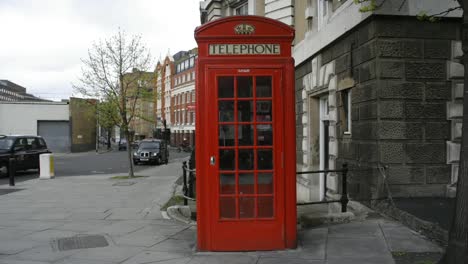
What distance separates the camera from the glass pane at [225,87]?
6.29m

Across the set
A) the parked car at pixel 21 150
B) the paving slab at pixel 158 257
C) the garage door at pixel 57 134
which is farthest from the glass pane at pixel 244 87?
the garage door at pixel 57 134

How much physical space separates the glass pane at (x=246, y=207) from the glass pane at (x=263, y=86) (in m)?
1.38

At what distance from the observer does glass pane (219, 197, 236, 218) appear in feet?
21.0

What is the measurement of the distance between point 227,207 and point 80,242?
8.74 feet

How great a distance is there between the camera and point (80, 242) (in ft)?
24.8

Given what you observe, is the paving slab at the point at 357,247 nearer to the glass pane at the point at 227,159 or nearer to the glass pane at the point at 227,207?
the glass pane at the point at 227,207

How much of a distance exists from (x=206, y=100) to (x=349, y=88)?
452 cm

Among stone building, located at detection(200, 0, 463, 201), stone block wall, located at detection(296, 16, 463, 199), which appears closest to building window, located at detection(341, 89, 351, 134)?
stone building, located at detection(200, 0, 463, 201)

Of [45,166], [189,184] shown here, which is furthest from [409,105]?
[45,166]

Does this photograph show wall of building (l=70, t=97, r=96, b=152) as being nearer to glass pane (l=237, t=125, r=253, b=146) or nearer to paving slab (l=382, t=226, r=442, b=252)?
glass pane (l=237, t=125, r=253, b=146)

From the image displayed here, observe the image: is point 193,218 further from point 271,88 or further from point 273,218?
point 271,88

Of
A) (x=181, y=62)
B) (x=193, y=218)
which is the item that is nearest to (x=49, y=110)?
(x=181, y=62)

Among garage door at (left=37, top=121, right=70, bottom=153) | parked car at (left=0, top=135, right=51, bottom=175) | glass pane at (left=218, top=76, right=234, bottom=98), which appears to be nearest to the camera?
glass pane at (left=218, top=76, right=234, bottom=98)

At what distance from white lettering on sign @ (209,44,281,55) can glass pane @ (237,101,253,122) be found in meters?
0.65
